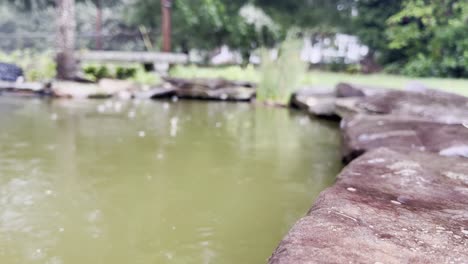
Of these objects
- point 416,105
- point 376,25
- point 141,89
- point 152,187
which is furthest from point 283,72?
point 376,25

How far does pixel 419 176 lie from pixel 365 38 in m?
12.8

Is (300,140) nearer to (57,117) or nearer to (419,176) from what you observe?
(419,176)

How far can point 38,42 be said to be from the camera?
18250 mm

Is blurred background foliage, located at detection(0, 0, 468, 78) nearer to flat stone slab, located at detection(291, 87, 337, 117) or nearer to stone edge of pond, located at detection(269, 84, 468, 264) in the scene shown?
flat stone slab, located at detection(291, 87, 337, 117)

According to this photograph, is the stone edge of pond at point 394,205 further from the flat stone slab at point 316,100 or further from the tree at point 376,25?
the tree at point 376,25

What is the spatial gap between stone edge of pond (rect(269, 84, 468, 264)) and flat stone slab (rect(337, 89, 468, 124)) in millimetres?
757

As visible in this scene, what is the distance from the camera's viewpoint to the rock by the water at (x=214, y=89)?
7938 mm

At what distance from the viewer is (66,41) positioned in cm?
854

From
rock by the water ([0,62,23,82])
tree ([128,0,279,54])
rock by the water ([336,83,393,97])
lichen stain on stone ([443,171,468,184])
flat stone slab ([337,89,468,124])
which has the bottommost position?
lichen stain on stone ([443,171,468,184])

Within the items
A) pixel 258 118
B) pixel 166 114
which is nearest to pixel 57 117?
pixel 166 114

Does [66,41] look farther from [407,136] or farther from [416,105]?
[407,136]

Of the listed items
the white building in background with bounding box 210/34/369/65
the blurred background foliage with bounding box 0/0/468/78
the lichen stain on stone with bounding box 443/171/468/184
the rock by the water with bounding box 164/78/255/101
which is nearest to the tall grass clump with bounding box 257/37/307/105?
the rock by the water with bounding box 164/78/255/101

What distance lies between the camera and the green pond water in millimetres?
1719

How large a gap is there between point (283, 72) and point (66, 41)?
443 cm
